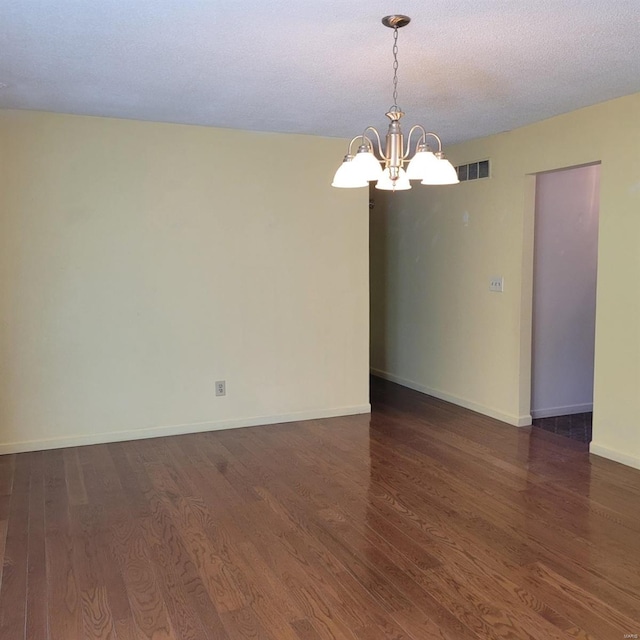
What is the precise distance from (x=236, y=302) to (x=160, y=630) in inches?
114

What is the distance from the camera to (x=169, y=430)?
15.4 ft

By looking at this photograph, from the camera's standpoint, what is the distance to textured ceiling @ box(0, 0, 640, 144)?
2561 millimetres

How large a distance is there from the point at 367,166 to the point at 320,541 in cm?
174

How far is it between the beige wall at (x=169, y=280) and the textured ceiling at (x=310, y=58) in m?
0.34

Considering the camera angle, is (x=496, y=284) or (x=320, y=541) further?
(x=496, y=284)

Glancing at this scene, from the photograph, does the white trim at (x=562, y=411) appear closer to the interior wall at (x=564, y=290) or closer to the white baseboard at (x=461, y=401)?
the interior wall at (x=564, y=290)

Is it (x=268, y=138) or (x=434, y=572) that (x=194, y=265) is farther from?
(x=434, y=572)

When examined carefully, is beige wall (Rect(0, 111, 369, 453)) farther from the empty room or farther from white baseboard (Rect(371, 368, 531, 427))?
white baseboard (Rect(371, 368, 531, 427))

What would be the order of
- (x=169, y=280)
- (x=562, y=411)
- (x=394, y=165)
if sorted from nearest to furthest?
(x=394, y=165), (x=169, y=280), (x=562, y=411)

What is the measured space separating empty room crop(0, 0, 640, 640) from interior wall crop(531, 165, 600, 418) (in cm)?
2

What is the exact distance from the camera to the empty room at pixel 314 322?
2.53m

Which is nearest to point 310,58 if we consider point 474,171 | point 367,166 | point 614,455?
point 367,166

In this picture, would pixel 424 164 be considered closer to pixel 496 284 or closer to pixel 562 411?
pixel 496 284

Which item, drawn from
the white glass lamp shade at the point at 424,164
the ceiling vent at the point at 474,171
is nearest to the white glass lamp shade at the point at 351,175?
the white glass lamp shade at the point at 424,164
